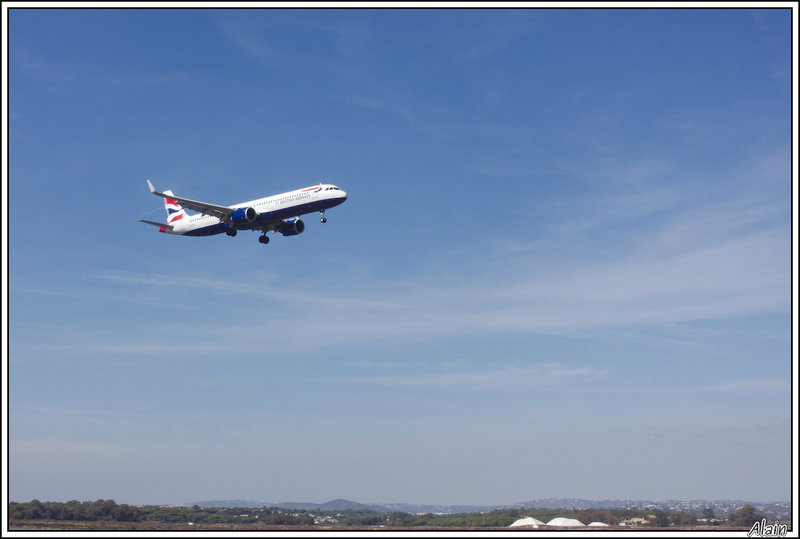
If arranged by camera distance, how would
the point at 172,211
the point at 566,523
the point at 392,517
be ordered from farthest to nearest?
the point at 172,211 → the point at 392,517 → the point at 566,523

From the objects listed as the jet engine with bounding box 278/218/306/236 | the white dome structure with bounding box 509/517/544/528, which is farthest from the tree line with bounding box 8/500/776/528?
the jet engine with bounding box 278/218/306/236

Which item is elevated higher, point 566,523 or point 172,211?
point 172,211

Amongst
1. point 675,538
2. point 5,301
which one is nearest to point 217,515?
point 5,301

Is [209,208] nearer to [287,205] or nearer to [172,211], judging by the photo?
[287,205]

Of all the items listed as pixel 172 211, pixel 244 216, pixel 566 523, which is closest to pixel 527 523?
pixel 566 523

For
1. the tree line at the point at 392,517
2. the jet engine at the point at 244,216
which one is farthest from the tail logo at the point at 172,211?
the tree line at the point at 392,517

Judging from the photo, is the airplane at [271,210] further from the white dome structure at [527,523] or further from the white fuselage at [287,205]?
the white dome structure at [527,523]

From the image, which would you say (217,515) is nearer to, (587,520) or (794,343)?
(587,520)
